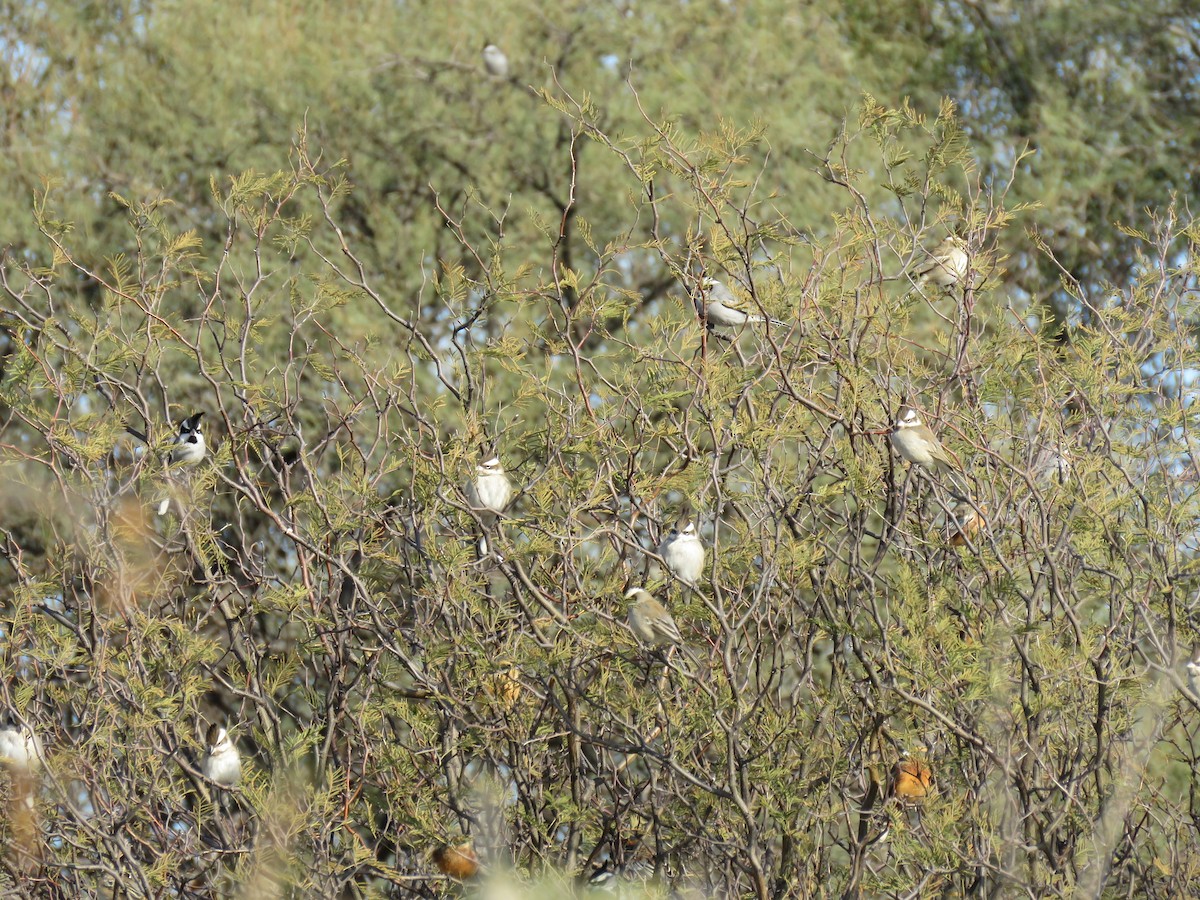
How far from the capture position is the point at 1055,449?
4.88 meters

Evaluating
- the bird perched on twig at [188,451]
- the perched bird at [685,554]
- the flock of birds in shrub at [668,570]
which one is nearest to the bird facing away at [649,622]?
the flock of birds in shrub at [668,570]

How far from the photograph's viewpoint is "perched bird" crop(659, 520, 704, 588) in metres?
4.63

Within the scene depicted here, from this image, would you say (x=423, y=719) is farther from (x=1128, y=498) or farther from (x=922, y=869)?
(x=1128, y=498)

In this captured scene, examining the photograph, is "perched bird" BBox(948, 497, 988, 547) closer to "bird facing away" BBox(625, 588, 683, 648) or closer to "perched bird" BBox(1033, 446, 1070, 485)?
"perched bird" BBox(1033, 446, 1070, 485)

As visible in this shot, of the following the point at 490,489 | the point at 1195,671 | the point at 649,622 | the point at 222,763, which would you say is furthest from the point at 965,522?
the point at 222,763

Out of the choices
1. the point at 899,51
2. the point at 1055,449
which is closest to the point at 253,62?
the point at 899,51

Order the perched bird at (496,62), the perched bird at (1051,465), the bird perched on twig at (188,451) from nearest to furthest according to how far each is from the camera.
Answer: the perched bird at (1051,465) < the bird perched on twig at (188,451) < the perched bird at (496,62)

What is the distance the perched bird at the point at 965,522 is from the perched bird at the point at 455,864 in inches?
73.2

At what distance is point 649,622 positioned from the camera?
457 centimetres

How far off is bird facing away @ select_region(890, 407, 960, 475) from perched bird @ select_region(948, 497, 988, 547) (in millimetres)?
164

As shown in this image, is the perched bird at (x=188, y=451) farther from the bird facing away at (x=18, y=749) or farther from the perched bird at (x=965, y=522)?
the perched bird at (x=965, y=522)

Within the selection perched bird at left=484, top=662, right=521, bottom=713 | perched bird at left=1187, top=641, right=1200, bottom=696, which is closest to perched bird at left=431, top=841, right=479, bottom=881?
perched bird at left=484, top=662, right=521, bottom=713

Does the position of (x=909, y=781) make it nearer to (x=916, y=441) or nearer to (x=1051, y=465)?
(x=916, y=441)

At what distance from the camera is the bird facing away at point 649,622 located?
14.9 ft
